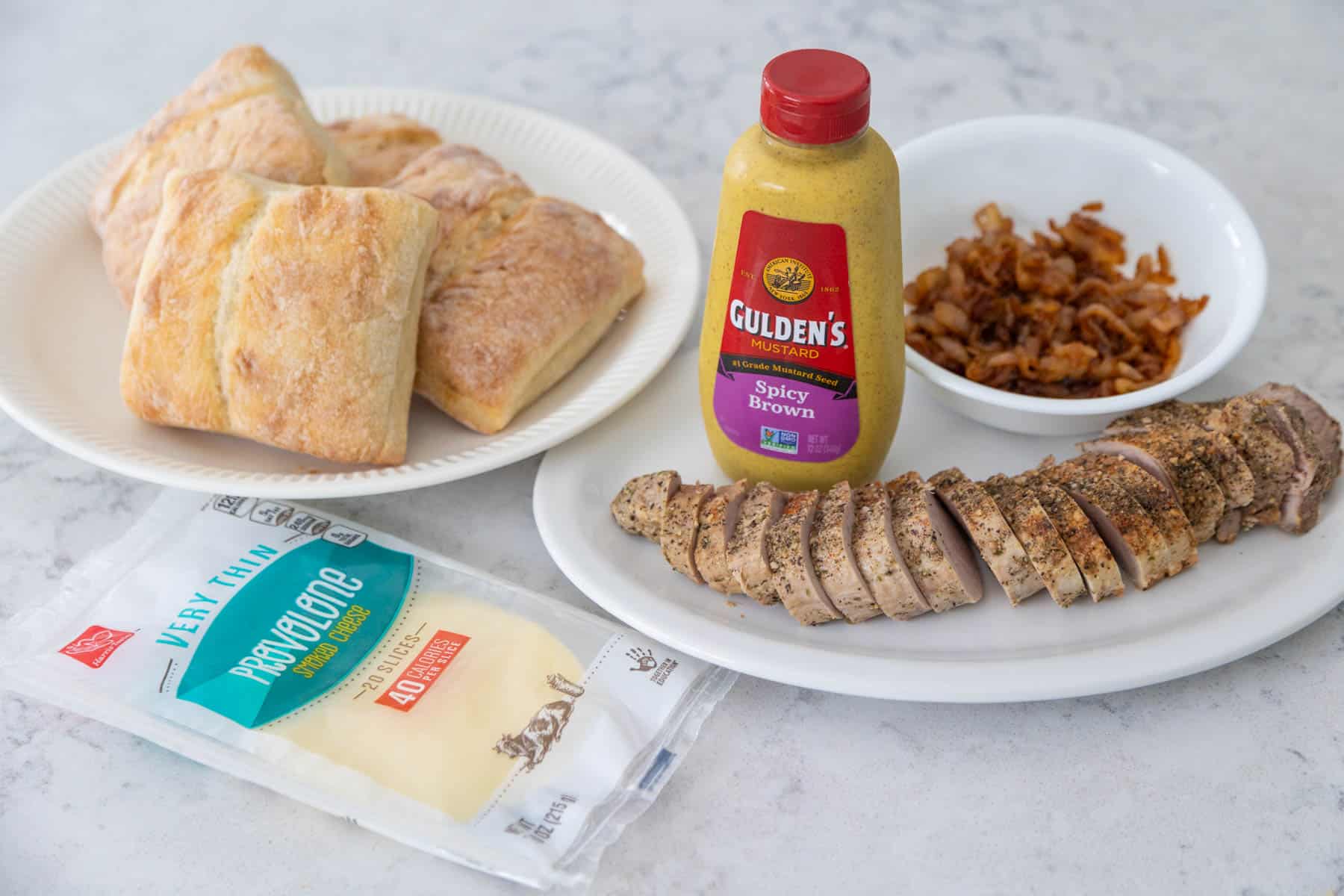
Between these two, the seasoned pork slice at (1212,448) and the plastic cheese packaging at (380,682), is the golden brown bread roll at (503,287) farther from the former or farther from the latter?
the seasoned pork slice at (1212,448)

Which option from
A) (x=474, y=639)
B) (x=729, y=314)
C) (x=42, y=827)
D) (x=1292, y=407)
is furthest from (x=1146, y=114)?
(x=42, y=827)

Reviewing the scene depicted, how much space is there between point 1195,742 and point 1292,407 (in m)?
0.56

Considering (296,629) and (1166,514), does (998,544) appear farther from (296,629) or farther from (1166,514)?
(296,629)

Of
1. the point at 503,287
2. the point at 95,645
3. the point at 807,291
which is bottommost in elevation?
the point at 95,645

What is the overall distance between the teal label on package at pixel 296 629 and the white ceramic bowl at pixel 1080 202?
0.95 meters

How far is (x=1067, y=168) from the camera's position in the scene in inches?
95.1

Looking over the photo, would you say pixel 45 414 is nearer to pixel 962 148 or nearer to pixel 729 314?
pixel 729 314

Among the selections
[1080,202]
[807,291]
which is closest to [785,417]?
[807,291]

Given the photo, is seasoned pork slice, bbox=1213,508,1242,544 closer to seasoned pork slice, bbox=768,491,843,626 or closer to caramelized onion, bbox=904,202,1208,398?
caramelized onion, bbox=904,202,1208,398

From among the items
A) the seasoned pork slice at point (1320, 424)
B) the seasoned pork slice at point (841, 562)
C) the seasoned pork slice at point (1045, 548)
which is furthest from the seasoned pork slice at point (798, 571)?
the seasoned pork slice at point (1320, 424)

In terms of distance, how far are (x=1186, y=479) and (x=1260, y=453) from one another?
137mm

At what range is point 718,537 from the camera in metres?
1.80

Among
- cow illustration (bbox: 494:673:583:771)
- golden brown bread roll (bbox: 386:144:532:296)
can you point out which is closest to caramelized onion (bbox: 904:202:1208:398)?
golden brown bread roll (bbox: 386:144:532:296)

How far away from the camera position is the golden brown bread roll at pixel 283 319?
78.5 inches
